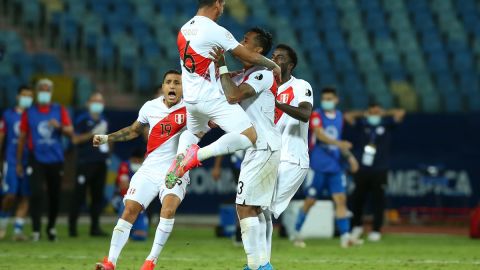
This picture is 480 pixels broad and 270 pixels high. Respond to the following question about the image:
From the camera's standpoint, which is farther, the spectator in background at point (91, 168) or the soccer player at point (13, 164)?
the spectator in background at point (91, 168)

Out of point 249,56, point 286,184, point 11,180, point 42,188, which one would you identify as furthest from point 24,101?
point 249,56

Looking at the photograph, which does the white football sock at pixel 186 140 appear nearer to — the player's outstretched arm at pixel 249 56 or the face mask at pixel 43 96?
the player's outstretched arm at pixel 249 56

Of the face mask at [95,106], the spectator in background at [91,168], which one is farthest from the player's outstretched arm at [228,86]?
the spectator in background at [91,168]

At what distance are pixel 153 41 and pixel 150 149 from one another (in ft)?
46.2

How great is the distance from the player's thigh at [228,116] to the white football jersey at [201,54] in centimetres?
9

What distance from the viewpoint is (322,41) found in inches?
1043

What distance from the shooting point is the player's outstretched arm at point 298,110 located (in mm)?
10469

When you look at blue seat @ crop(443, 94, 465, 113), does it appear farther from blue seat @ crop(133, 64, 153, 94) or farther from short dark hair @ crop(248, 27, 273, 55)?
short dark hair @ crop(248, 27, 273, 55)

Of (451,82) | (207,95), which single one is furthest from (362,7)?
(207,95)

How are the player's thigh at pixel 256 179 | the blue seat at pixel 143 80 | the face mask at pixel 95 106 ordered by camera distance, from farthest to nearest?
the blue seat at pixel 143 80 → the face mask at pixel 95 106 → the player's thigh at pixel 256 179

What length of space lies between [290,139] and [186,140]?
2.06m

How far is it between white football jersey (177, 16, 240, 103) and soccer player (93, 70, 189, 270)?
3.96ft

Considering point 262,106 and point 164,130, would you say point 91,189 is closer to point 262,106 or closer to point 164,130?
point 164,130

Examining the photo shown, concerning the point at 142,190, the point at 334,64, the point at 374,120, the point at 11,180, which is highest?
the point at 334,64
